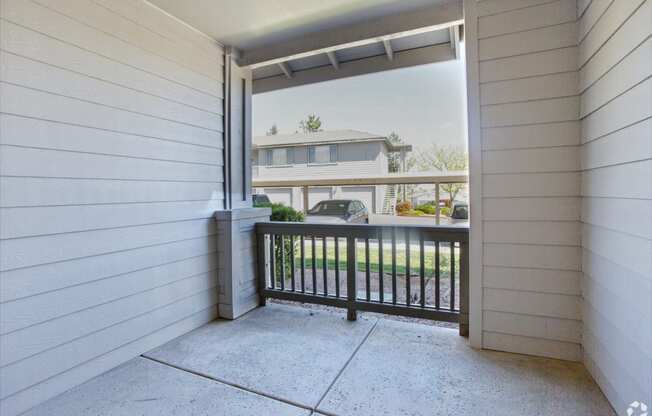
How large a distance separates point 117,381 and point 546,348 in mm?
2725

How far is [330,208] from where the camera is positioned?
5449 mm

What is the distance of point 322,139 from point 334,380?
441 centimetres

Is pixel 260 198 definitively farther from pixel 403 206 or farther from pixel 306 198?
pixel 403 206

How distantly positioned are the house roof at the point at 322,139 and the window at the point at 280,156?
9 centimetres

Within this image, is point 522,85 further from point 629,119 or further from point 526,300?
point 526,300

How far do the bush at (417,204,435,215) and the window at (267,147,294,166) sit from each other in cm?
241

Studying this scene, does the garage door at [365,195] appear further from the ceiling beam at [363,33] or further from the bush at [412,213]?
the ceiling beam at [363,33]

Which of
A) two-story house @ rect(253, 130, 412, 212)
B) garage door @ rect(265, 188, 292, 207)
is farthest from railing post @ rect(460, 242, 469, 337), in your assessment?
garage door @ rect(265, 188, 292, 207)

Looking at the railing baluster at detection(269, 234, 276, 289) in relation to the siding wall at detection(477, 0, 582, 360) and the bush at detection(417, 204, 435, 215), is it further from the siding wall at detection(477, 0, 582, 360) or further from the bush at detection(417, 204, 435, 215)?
the bush at detection(417, 204, 435, 215)

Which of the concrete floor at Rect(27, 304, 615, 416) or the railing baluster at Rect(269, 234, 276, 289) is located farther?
the railing baluster at Rect(269, 234, 276, 289)

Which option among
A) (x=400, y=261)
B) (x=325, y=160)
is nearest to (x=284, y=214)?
(x=325, y=160)

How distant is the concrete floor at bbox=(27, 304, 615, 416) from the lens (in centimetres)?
168

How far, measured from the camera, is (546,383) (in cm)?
186

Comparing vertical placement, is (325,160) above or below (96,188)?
above
